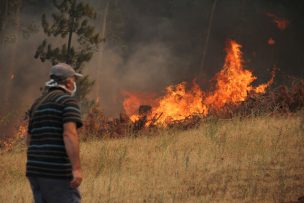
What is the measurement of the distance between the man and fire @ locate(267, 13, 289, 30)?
30.7 metres

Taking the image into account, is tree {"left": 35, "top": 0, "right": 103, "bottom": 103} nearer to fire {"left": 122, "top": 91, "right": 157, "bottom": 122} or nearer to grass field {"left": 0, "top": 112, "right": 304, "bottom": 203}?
fire {"left": 122, "top": 91, "right": 157, "bottom": 122}

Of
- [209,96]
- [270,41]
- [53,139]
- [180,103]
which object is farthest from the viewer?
[270,41]

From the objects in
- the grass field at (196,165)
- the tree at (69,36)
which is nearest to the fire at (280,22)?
the tree at (69,36)

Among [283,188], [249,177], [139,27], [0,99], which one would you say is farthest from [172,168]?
[139,27]

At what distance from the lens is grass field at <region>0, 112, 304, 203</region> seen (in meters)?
8.71

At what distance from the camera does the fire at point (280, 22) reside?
34875 millimetres

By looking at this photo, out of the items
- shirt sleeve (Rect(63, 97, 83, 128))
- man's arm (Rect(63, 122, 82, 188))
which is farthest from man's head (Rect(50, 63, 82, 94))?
man's arm (Rect(63, 122, 82, 188))

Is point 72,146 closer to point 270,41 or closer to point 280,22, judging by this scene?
point 270,41

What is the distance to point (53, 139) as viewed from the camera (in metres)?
5.48

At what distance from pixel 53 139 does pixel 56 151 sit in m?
0.12

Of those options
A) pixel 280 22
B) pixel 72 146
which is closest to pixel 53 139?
pixel 72 146

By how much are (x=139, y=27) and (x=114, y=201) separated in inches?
1464

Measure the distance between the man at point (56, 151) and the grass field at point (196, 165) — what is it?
326 cm

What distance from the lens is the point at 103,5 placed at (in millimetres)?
45844
